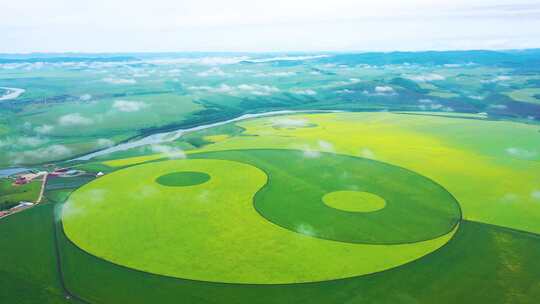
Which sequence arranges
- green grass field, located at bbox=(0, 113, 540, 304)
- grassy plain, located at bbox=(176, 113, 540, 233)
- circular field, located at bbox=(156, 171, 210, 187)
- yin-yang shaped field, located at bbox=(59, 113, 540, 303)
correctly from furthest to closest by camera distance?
circular field, located at bbox=(156, 171, 210, 187)
grassy plain, located at bbox=(176, 113, 540, 233)
yin-yang shaped field, located at bbox=(59, 113, 540, 303)
green grass field, located at bbox=(0, 113, 540, 304)

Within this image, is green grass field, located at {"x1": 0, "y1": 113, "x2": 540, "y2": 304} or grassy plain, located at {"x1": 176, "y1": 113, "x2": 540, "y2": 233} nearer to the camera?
green grass field, located at {"x1": 0, "y1": 113, "x2": 540, "y2": 304}

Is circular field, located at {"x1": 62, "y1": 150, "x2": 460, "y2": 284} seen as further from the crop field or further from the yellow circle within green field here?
the yellow circle within green field

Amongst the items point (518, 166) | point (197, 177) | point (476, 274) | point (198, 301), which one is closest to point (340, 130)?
point (518, 166)

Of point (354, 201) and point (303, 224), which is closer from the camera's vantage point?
point (303, 224)

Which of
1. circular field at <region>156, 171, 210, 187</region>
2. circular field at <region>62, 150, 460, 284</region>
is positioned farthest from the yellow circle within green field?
circular field at <region>156, 171, 210, 187</region>

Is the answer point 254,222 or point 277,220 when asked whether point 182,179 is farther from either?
point 277,220

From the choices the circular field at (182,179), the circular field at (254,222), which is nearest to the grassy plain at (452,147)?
the circular field at (254,222)

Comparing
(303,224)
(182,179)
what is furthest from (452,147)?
(182,179)
